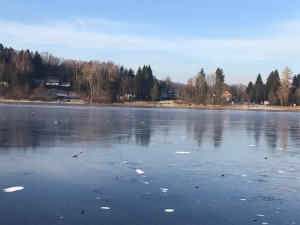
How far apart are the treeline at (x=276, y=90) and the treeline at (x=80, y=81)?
113 ft

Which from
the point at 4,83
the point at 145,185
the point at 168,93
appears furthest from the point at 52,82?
the point at 145,185

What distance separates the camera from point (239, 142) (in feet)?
53.3

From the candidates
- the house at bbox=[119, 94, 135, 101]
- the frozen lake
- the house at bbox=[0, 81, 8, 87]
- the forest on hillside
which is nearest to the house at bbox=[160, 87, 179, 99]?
the forest on hillside

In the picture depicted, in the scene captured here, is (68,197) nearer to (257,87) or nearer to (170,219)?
(170,219)

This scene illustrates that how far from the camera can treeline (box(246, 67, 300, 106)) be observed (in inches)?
4149

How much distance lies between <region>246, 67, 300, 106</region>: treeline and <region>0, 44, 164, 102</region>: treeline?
3454cm

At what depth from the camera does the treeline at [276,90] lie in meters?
105

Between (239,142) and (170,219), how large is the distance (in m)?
11.3

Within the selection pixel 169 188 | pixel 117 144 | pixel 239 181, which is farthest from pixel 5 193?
pixel 117 144

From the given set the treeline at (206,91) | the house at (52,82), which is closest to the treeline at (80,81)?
the house at (52,82)

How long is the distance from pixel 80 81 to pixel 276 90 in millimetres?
61349

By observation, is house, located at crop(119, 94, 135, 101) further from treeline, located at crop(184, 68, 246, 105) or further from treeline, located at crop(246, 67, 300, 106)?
treeline, located at crop(246, 67, 300, 106)

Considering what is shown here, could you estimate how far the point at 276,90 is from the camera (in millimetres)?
111500

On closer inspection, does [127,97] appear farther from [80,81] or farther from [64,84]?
[64,84]
